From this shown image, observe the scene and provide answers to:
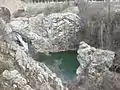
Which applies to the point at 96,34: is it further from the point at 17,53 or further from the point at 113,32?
the point at 17,53

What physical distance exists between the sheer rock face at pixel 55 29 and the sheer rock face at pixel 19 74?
8.46m

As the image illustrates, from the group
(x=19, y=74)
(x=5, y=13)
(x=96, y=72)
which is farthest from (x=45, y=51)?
(x=19, y=74)

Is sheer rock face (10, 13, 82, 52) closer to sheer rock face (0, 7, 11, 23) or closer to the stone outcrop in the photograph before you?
sheer rock face (0, 7, 11, 23)

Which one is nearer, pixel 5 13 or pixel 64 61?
pixel 64 61

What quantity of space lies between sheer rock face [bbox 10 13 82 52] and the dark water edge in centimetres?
64

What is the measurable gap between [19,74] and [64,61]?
7.46 meters

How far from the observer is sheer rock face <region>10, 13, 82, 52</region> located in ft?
49.9

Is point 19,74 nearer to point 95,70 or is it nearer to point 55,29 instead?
point 95,70

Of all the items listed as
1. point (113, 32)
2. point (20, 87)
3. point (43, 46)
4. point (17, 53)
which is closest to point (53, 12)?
point (43, 46)

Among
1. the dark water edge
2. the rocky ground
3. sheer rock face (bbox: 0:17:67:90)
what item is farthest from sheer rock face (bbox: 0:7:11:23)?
sheer rock face (bbox: 0:17:67:90)

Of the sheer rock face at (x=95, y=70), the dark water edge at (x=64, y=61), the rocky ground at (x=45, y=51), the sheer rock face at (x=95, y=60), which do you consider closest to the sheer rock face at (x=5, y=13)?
the rocky ground at (x=45, y=51)

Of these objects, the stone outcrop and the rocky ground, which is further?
the stone outcrop

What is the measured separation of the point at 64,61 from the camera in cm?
1308

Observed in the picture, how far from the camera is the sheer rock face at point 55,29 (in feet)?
49.9
